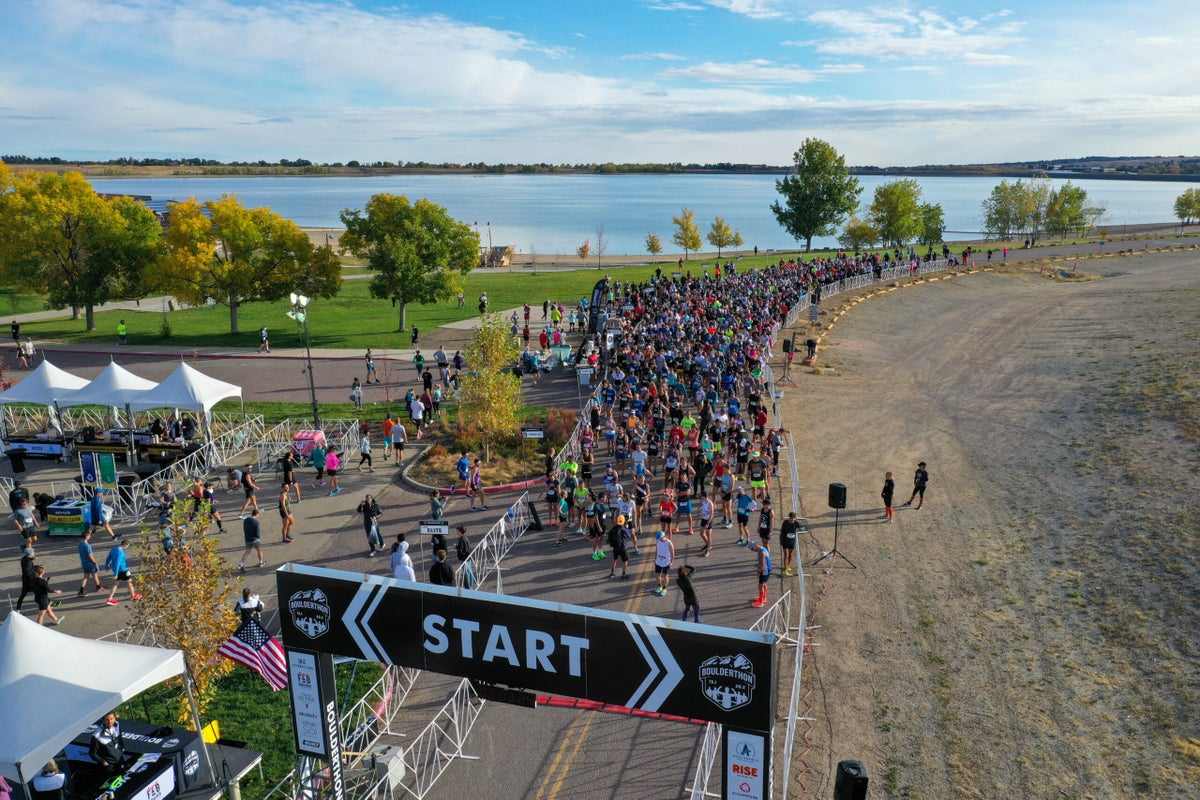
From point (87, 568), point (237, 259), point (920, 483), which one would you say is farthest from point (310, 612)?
point (237, 259)

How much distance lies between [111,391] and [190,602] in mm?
16134

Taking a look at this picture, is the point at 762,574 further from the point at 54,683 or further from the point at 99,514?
the point at 99,514

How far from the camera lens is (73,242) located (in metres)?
46.5

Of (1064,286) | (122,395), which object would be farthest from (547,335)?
(1064,286)

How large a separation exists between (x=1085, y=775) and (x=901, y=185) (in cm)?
8684

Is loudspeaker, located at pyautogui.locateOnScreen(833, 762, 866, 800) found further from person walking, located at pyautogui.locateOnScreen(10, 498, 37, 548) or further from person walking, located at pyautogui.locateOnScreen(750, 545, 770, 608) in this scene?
person walking, located at pyautogui.locateOnScreen(10, 498, 37, 548)

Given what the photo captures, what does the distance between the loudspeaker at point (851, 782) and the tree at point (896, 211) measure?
8614cm

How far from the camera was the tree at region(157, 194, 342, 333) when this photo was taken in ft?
141

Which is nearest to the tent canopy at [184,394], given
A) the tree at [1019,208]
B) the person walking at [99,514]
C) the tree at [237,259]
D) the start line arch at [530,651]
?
the person walking at [99,514]

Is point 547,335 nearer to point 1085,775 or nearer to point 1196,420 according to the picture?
point 1196,420

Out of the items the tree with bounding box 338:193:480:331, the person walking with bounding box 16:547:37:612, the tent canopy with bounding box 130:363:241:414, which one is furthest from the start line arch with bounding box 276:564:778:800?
the tree with bounding box 338:193:480:331

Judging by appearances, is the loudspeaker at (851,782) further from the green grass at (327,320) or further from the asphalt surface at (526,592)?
the green grass at (327,320)

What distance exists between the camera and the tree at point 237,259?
43.0 meters

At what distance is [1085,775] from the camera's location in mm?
11688
